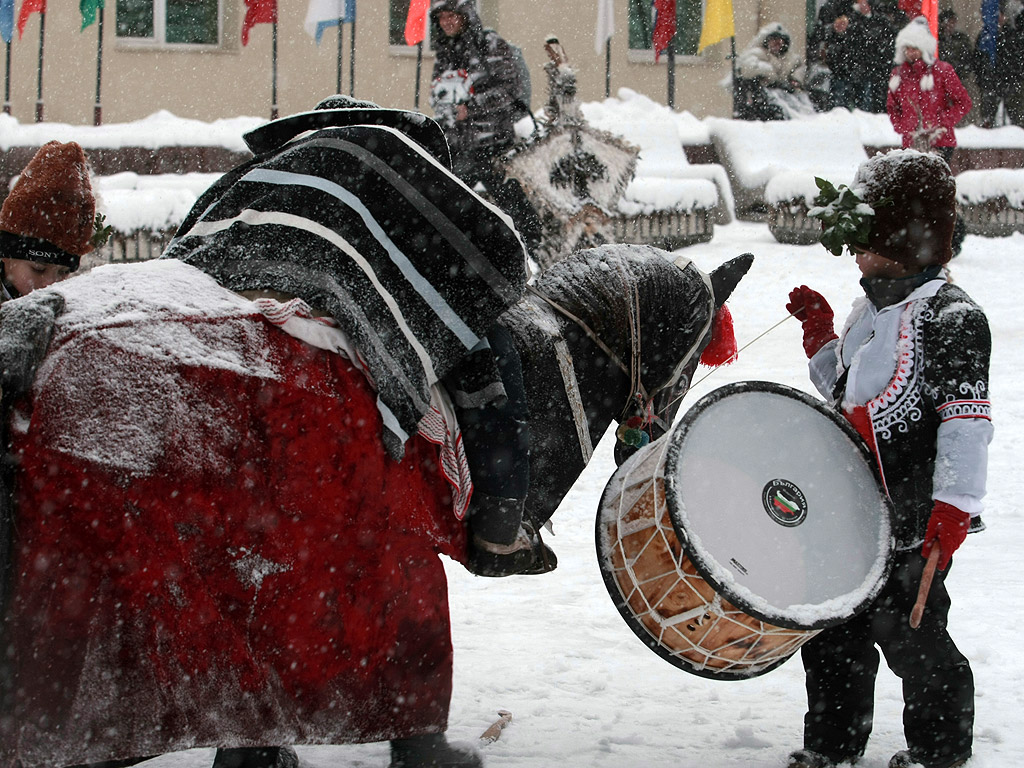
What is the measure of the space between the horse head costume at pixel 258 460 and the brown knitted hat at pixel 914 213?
979 mm

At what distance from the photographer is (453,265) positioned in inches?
102

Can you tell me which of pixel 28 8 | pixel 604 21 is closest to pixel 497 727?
pixel 604 21

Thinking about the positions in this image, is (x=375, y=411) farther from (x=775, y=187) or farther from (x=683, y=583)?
(x=775, y=187)

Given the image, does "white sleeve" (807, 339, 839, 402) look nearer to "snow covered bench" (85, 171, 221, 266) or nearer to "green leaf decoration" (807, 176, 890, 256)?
"green leaf decoration" (807, 176, 890, 256)

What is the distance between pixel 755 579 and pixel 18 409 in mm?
1607

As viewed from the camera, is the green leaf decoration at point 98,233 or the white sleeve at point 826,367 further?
the green leaf decoration at point 98,233

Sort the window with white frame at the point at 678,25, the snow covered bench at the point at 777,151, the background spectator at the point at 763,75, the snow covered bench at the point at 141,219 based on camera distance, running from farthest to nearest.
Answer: the window with white frame at the point at 678,25, the background spectator at the point at 763,75, the snow covered bench at the point at 777,151, the snow covered bench at the point at 141,219

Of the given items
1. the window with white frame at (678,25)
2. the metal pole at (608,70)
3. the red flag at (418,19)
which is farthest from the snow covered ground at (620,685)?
the window with white frame at (678,25)

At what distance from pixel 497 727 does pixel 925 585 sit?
47.2 inches

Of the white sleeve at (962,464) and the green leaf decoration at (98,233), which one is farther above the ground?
the green leaf decoration at (98,233)

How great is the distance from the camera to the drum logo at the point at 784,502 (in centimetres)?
289

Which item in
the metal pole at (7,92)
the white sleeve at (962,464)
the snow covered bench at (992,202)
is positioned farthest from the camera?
the snow covered bench at (992,202)

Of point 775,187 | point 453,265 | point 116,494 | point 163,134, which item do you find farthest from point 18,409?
point 775,187

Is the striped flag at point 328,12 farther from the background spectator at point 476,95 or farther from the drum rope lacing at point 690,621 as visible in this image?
the drum rope lacing at point 690,621
